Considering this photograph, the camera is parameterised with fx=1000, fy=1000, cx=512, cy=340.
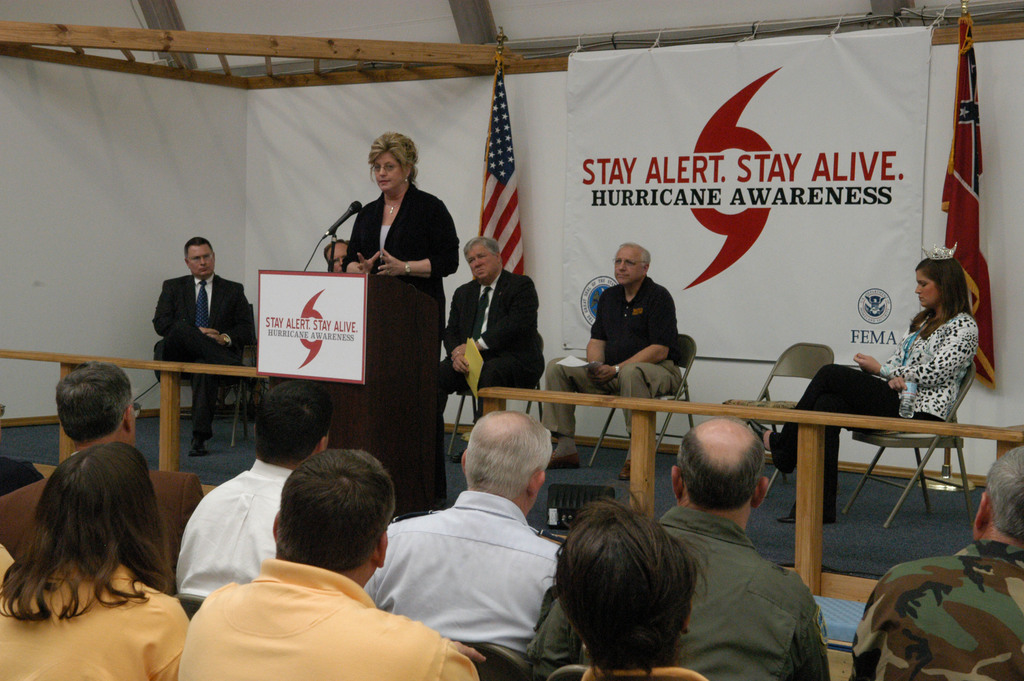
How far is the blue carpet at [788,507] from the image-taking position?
3850mm

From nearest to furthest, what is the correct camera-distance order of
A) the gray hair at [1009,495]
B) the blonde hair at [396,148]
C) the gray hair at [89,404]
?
the gray hair at [1009,495] < the gray hair at [89,404] < the blonde hair at [396,148]

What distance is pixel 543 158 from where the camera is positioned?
6.95 meters

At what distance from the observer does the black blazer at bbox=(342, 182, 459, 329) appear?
12.7 feet

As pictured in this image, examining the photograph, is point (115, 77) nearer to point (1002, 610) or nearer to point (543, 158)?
point (543, 158)

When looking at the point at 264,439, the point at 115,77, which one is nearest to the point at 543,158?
the point at 115,77

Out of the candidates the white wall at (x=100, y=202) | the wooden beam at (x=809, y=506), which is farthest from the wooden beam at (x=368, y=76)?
the wooden beam at (x=809, y=506)

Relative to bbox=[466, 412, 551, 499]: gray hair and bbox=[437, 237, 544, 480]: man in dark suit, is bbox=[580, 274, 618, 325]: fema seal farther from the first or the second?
bbox=[466, 412, 551, 499]: gray hair

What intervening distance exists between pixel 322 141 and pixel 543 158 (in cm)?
191

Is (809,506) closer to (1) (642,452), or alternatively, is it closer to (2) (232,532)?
(1) (642,452)

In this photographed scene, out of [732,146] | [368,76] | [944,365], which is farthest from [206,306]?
[944,365]

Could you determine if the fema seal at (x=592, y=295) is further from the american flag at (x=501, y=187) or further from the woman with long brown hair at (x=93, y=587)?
the woman with long brown hair at (x=93, y=587)

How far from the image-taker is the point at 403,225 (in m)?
3.88

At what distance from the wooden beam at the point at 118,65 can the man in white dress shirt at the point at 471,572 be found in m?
6.10

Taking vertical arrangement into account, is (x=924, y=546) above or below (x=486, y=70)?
below
